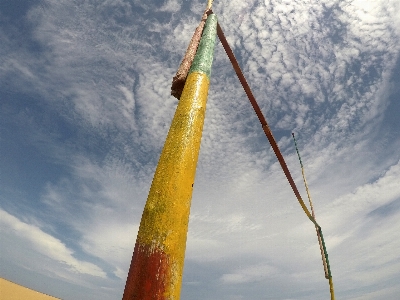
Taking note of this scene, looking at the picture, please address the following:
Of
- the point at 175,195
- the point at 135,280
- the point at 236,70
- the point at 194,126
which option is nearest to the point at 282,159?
the point at 236,70

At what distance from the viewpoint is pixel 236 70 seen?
4090 millimetres

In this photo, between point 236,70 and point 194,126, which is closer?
point 194,126

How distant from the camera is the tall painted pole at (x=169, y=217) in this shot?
3.46 ft

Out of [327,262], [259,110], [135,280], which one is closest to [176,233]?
[135,280]


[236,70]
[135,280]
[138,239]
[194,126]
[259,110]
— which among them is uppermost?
[236,70]

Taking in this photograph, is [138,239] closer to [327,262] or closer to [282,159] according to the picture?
[282,159]

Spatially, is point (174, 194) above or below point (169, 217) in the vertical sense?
above

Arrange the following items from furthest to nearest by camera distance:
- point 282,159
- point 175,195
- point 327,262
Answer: point 327,262 < point 282,159 < point 175,195

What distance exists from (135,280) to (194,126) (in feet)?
3.24

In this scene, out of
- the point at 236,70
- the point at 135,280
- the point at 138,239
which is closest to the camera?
the point at 135,280

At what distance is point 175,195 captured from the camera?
50.6 inches

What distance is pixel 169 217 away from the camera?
47.7 inches

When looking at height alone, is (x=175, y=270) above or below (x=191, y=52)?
below

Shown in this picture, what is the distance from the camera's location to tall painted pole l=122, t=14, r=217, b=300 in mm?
1054
